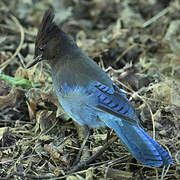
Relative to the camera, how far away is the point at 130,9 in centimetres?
511

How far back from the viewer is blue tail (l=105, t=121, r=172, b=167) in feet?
7.98

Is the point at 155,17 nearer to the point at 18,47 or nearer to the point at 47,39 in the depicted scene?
the point at 18,47

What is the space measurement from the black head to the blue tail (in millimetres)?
1019

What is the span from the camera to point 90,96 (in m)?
2.77

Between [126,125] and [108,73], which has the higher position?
[108,73]

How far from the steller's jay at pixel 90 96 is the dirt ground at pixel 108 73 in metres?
0.20

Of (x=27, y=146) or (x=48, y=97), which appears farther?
(x=48, y=97)

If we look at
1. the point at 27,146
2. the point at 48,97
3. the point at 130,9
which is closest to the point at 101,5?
the point at 130,9

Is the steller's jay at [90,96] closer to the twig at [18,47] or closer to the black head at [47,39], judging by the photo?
the black head at [47,39]

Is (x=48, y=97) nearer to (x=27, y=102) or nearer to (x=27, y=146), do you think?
(x=27, y=102)

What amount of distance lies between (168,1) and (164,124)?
2.77 meters

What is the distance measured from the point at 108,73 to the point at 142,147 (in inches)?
50.8

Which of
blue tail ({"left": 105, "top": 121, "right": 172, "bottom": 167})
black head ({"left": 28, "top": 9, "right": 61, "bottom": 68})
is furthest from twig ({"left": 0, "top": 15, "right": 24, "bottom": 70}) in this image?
blue tail ({"left": 105, "top": 121, "right": 172, "bottom": 167})

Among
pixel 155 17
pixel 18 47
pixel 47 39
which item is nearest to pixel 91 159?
pixel 47 39
